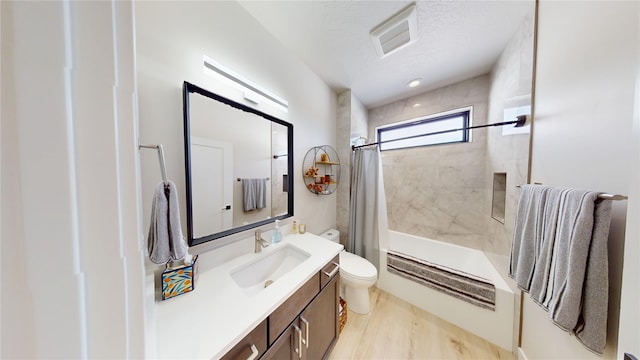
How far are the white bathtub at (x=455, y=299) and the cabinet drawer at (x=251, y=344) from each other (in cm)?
149

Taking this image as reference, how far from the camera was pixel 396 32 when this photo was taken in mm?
1296

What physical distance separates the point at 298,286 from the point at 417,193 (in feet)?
6.49

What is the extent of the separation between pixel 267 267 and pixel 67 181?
111 cm

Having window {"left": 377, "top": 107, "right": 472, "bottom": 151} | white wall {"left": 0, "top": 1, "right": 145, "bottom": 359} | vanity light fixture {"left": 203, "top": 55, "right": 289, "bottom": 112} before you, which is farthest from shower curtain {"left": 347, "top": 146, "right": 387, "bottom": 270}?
white wall {"left": 0, "top": 1, "right": 145, "bottom": 359}

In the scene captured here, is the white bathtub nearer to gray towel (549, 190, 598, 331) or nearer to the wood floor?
the wood floor

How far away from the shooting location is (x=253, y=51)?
3.92ft

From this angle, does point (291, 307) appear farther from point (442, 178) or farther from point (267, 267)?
point (442, 178)

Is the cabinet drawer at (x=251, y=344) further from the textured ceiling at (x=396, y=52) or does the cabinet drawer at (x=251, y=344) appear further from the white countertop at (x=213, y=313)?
the textured ceiling at (x=396, y=52)

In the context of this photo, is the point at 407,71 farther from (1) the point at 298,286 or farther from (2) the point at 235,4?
(1) the point at 298,286

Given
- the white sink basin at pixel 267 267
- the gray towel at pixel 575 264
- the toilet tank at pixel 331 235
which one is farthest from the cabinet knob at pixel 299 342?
the gray towel at pixel 575 264

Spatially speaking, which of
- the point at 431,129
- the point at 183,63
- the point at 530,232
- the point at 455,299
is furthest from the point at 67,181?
the point at 431,129

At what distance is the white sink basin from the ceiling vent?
5.50 ft

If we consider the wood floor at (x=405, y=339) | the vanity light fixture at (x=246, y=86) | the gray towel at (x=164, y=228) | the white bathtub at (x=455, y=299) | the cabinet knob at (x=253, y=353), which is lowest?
the wood floor at (x=405, y=339)

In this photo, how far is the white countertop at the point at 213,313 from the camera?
555mm
